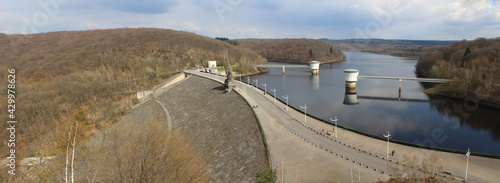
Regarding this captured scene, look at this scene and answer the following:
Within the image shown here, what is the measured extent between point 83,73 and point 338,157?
75.5 meters

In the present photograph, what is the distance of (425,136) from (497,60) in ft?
143

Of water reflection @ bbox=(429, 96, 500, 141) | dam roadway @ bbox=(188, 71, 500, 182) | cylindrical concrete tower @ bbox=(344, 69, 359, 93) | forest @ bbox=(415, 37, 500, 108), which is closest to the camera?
dam roadway @ bbox=(188, 71, 500, 182)

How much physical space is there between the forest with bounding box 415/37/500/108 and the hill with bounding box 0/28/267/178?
2676 inches

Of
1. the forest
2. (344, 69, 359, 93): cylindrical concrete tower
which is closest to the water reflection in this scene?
the forest

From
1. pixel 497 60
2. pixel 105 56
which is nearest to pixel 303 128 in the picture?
pixel 497 60

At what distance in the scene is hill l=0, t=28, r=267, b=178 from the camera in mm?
41178

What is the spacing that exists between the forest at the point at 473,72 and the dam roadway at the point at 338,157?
36.4 m

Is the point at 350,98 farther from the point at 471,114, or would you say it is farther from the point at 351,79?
the point at 471,114

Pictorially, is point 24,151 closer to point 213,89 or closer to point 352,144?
point 213,89

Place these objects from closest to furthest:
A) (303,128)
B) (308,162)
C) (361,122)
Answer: (308,162)
(303,128)
(361,122)

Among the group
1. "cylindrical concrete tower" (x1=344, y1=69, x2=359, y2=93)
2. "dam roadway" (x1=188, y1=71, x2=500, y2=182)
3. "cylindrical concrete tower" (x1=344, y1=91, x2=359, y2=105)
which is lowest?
"dam roadway" (x1=188, y1=71, x2=500, y2=182)

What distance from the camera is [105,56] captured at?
91375mm

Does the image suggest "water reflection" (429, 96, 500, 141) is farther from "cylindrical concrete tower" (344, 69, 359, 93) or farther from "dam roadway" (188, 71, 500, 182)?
"dam roadway" (188, 71, 500, 182)

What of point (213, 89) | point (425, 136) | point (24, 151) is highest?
Result: point (213, 89)
